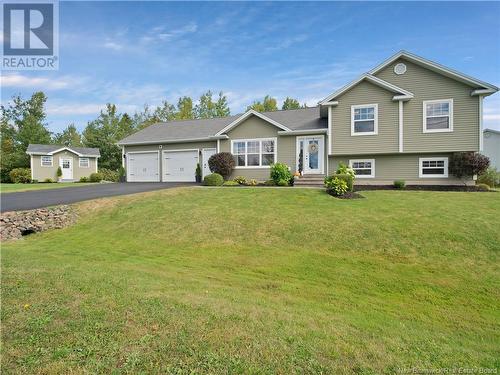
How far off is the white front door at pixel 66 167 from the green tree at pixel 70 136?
26.3m

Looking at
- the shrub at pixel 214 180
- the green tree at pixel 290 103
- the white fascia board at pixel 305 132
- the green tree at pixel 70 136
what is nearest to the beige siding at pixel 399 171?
the white fascia board at pixel 305 132

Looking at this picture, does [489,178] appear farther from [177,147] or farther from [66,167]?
[66,167]

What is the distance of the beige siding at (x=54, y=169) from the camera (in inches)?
1307

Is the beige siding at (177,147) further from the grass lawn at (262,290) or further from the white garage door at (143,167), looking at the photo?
the grass lawn at (262,290)

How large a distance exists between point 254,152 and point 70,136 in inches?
2233

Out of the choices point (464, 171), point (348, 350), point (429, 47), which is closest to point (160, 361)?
point (348, 350)

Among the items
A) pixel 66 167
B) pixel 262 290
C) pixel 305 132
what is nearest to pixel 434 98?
pixel 305 132

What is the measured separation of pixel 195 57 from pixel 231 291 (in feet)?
60.7

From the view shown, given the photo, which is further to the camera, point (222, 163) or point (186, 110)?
point (186, 110)

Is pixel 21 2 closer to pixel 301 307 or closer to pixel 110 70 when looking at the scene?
pixel 110 70

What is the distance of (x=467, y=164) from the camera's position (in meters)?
15.1

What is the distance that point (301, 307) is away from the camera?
477cm

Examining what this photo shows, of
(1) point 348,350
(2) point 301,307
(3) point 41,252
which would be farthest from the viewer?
(3) point 41,252

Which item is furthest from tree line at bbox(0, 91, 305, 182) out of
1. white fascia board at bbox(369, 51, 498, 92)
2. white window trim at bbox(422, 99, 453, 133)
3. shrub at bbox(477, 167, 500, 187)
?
white window trim at bbox(422, 99, 453, 133)
